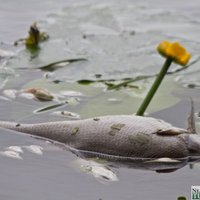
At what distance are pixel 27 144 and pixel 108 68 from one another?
0.95m

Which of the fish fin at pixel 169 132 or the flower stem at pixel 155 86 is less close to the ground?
the flower stem at pixel 155 86

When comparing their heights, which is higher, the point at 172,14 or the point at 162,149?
the point at 172,14

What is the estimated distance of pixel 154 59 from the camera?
3.68m

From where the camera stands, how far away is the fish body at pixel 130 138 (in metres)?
2.54

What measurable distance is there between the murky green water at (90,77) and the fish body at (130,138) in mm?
80

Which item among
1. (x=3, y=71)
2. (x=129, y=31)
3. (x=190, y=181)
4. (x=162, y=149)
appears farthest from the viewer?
(x=129, y=31)

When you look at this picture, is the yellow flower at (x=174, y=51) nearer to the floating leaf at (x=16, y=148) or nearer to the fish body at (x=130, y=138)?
the fish body at (x=130, y=138)

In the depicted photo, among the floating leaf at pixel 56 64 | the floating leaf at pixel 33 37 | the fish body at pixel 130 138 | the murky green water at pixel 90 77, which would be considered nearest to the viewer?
the murky green water at pixel 90 77

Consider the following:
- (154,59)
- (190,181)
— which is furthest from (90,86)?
(190,181)

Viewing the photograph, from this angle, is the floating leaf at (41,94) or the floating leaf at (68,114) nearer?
the floating leaf at (68,114)

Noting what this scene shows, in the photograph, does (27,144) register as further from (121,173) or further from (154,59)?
(154,59)

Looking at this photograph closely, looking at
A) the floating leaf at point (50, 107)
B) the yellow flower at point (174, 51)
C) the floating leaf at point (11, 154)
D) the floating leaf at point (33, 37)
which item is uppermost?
the floating leaf at point (33, 37)

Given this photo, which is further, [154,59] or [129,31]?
[129,31]

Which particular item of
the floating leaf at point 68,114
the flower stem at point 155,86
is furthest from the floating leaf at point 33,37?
the flower stem at point 155,86
